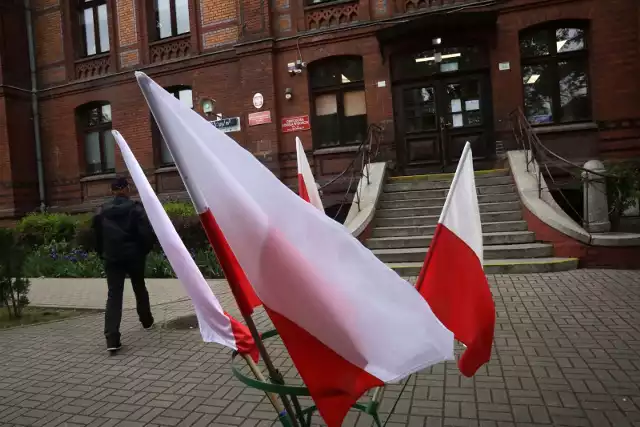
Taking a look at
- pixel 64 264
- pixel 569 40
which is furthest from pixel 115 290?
pixel 569 40

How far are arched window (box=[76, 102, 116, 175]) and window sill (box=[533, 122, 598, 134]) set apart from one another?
1305cm

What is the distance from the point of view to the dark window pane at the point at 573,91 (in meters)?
11.7

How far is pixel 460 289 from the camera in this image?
228 cm

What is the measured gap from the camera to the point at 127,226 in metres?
5.34

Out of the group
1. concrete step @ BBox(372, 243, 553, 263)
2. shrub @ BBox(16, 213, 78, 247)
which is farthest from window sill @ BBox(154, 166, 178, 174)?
concrete step @ BBox(372, 243, 553, 263)

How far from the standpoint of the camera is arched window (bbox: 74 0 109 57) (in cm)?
1656

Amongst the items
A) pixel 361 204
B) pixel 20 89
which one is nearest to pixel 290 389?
pixel 361 204

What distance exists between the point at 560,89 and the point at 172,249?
39.3ft

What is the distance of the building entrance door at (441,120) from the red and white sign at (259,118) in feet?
11.4

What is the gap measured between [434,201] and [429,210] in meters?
0.39

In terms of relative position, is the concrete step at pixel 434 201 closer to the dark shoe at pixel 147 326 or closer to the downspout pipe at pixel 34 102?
the dark shoe at pixel 147 326

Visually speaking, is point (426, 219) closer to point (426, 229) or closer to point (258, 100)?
point (426, 229)

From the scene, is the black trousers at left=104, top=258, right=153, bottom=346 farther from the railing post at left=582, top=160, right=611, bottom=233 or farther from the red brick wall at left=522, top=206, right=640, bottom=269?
the railing post at left=582, top=160, right=611, bottom=233

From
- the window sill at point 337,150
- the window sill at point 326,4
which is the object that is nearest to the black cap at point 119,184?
the window sill at point 337,150
